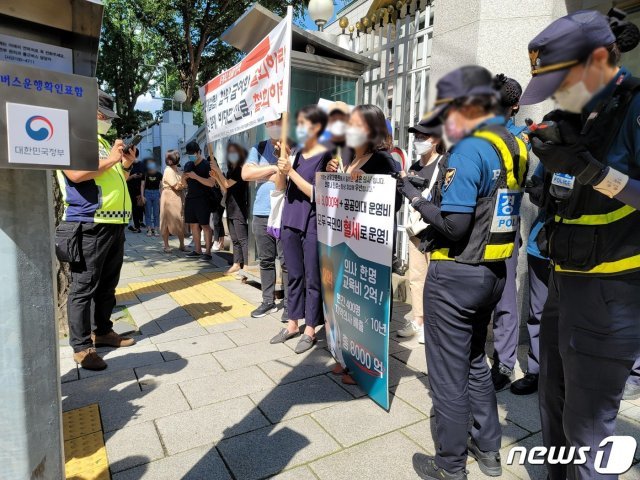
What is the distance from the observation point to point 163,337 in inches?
161

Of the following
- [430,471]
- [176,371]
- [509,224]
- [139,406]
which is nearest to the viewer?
[509,224]

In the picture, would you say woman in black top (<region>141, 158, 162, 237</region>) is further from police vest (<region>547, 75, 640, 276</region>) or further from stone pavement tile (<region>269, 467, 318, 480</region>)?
police vest (<region>547, 75, 640, 276</region>)

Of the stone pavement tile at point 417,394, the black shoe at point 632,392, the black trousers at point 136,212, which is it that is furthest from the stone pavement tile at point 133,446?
the black trousers at point 136,212

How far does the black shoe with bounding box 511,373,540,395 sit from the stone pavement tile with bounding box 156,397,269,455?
1.72 metres

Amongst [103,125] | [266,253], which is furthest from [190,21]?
[103,125]

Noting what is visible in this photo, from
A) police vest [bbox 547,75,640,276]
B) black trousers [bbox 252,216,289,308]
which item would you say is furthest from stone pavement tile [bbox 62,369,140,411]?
police vest [bbox 547,75,640,276]

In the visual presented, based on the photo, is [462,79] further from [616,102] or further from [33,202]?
[33,202]

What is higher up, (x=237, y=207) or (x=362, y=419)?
(x=237, y=207)

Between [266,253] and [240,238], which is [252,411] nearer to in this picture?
[266,253]

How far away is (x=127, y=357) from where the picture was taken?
360 cm

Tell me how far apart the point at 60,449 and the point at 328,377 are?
1.96 metres

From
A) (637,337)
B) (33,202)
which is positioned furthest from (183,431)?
(637,337)

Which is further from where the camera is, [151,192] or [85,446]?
[151,192]

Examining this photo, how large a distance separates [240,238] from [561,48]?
19.6ft
